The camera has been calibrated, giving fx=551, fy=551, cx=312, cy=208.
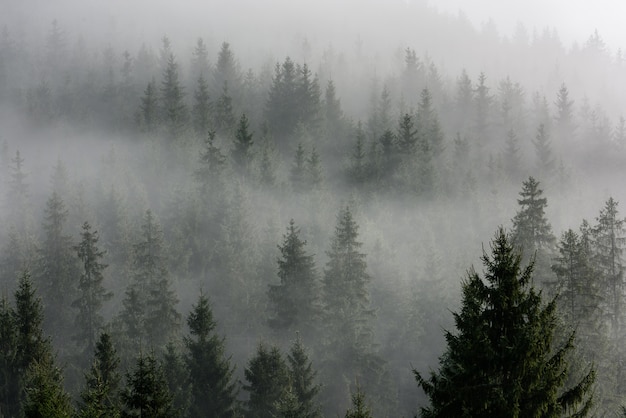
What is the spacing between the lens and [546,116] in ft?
393

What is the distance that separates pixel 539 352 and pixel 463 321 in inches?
76.4

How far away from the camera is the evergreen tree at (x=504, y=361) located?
1353cm

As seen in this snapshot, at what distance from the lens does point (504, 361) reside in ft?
45.3

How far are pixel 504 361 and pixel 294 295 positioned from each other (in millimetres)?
37184

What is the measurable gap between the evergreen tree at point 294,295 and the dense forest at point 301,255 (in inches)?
8.0

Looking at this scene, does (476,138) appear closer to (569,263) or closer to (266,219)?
(266,219)

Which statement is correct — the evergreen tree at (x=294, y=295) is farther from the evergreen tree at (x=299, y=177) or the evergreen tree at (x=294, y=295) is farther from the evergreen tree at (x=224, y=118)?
the evergreen tree at (x=224, y=118)

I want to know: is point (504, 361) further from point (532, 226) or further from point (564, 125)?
point (564, 125)

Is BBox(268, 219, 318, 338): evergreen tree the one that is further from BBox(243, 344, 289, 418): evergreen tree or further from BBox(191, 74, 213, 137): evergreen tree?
BBox(191, 74, 213, 137): evergreen tree

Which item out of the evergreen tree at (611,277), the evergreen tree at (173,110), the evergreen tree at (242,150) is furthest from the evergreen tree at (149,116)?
the evergreen tree at (611,277)

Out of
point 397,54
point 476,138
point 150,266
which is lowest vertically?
point 150,266

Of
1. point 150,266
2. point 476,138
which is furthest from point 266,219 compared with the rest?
point 476,138

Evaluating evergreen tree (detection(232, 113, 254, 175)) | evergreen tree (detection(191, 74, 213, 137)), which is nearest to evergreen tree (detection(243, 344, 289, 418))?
evergreen tree (detection(232, 113, 254, 175))

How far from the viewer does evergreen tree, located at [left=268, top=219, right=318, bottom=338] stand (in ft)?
164
